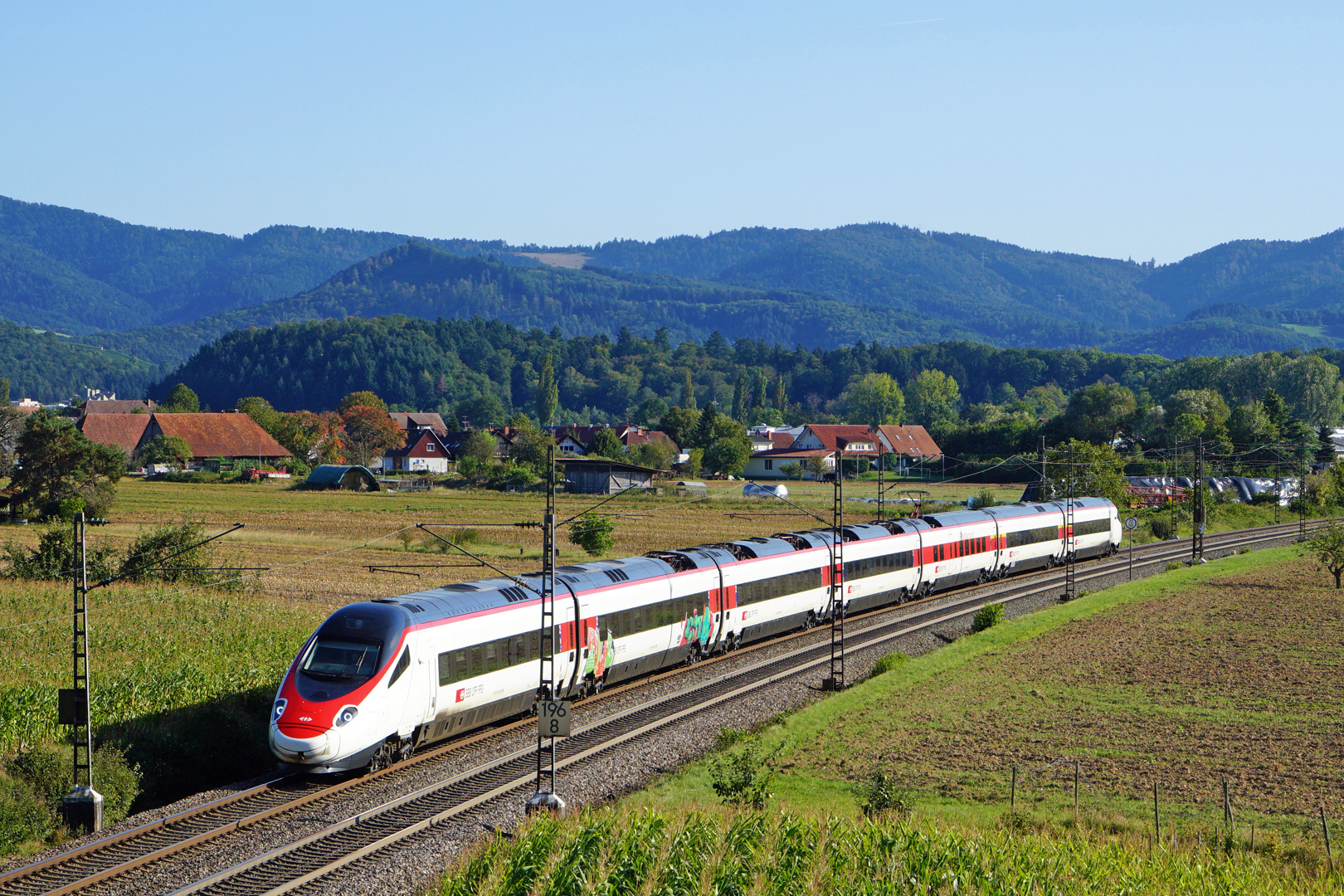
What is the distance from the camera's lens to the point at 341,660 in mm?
24172

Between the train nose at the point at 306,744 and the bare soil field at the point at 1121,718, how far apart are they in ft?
30.7

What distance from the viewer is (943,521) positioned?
55688mm

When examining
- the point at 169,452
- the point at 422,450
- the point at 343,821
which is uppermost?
the point at 343,821

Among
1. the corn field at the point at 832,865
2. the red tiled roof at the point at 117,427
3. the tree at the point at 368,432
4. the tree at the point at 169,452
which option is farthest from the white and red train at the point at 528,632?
the tree at the point at 368,432

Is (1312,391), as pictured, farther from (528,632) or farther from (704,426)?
(528,632)

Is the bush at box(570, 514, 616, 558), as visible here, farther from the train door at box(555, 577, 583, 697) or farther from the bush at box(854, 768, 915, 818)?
the bush at box(854, 768, 915, 818)

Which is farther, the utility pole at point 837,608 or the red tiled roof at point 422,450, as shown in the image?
the red tiled roof at point 422,450

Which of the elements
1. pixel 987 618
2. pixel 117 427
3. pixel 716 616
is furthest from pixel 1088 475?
pixel 117 427

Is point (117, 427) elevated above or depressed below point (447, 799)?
above

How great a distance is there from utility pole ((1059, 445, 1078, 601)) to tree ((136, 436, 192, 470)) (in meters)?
102

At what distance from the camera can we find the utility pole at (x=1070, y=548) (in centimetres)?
5206

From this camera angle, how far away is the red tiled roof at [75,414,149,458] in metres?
152

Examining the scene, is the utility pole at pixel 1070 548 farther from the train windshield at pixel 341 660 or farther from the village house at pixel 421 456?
the village house at pixel 421 456

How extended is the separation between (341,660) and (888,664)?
1806cm
